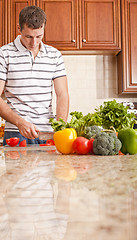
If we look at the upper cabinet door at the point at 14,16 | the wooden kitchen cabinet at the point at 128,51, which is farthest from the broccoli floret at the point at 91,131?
the upper cabinet door at the point at 14,16

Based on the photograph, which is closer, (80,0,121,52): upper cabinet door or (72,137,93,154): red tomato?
(72,137,93,154): red tomato

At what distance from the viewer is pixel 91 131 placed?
3.69 feet

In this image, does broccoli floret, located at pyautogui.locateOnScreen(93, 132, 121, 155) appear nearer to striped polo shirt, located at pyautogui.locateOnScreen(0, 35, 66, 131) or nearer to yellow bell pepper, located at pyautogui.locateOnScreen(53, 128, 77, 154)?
yellow bell pepper, located at pyautogui.locateOnScreen(53, 128, 77, 154)

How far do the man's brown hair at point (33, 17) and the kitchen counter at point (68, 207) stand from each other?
55.9 inches

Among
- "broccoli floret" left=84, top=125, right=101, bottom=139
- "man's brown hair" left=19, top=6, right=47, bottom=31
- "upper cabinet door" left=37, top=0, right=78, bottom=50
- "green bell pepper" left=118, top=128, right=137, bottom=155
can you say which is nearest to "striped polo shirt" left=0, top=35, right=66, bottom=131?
"man's brown hair" left=19, top=6, right=47, bottom=31

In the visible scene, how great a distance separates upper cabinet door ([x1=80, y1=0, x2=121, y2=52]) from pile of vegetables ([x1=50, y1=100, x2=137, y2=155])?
2010 millimetres

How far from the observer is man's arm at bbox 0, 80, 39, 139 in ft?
4.90

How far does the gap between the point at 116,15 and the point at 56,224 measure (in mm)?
3278

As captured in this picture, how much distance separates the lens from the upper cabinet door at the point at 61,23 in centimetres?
315

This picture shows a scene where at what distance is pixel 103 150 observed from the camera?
0.96 m

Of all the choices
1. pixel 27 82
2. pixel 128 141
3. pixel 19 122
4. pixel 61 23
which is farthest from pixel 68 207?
pixel 61 23

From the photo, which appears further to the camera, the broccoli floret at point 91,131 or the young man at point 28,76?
the young man at point 28,76

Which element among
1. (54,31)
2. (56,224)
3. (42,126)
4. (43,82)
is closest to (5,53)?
(43,82)

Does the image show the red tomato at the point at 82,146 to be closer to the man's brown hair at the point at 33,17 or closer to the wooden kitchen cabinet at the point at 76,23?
the man's brown hair at the point at 33,17
